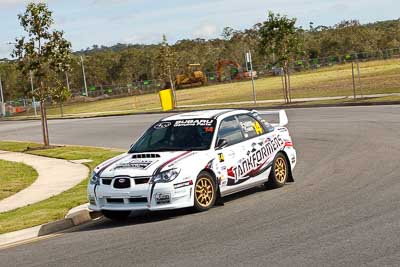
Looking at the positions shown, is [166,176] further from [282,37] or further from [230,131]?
[282,37]

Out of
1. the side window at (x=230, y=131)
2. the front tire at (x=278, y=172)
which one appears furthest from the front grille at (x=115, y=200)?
the front tire at (x=278, y=172)

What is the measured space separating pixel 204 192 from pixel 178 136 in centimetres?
127

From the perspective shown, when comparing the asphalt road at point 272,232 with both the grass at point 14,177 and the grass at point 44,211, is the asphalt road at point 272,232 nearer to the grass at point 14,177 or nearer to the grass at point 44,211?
the grass at point 44,211

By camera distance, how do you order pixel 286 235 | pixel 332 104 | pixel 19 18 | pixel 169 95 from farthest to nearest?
1. pixel 169 95
2. pixel 332 104
3. pixel 19 18
4. pixel 286 235

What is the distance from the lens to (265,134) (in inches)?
495

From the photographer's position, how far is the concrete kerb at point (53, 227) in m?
10.2

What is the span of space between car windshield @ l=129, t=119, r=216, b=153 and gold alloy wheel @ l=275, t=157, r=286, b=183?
4.95 ft

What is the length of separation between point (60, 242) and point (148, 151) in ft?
7.94

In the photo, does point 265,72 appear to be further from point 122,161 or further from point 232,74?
point 122,161

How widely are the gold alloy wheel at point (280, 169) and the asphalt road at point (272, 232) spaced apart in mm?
280

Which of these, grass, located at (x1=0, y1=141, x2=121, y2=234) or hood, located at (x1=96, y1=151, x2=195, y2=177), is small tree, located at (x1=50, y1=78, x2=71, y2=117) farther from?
hood, located at (x1=96, y1=151, x2=195, y2=177)

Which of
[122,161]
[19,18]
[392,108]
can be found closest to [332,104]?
[392,108]

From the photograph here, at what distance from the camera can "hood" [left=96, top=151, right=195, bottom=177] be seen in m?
10.5

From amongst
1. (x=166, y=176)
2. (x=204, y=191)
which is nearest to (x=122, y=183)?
(x=166, y=176)
